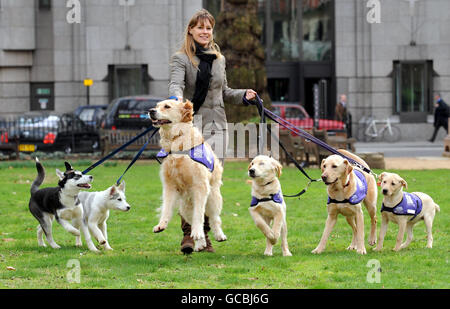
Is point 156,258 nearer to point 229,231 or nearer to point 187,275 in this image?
point 187,275

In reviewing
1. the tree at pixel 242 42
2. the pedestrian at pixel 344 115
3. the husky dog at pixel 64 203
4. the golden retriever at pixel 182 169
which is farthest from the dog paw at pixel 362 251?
the pedestrian at pixel 344 115

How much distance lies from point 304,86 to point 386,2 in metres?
5.47

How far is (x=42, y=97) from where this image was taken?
36312mm

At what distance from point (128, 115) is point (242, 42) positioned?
→ 475 cm

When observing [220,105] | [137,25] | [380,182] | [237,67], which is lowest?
[380,182]

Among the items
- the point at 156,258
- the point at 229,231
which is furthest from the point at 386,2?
the point at 156,258

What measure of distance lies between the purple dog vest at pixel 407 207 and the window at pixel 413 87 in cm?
2637

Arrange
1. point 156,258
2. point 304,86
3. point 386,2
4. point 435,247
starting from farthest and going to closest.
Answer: point 304,86, point 386,2, point 435,247, point 156,258

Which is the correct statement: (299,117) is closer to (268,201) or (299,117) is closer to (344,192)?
(344,192)

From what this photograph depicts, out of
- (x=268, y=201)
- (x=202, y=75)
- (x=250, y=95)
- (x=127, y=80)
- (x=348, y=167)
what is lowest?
(x=268, y=201)

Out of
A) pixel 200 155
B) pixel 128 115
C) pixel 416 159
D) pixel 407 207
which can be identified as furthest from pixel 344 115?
pixel 200 155

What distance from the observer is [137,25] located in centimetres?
3469

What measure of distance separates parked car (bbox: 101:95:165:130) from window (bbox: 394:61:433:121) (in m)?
12.6

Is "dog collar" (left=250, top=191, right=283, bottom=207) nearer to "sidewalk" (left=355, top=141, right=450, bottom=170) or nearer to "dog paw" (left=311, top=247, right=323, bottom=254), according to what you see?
"dog paw" (left=311, top=247, right=323, bottom=254)
